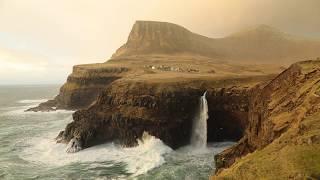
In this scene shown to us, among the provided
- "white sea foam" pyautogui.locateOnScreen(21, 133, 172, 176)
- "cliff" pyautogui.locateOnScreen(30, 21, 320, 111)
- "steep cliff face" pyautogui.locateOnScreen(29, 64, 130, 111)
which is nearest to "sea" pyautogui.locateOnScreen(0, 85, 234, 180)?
"white sea foam" pyautogui.locateOnScreen(21, 133, 172, 176)

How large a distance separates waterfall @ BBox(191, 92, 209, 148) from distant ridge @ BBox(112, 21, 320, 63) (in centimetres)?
8378

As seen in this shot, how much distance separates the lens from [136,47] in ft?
466

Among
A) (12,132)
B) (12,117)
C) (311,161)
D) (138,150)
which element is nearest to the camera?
(311,161)

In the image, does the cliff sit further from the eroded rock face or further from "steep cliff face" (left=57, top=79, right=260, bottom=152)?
the eroded rock face

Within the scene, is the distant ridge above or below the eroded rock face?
above

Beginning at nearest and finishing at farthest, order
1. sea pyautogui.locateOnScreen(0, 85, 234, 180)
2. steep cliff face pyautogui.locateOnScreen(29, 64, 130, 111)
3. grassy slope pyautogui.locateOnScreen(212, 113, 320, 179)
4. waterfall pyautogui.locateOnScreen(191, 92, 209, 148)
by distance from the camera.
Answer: grassy slope pyautogui.locateOnScreen(212, 113, 320, 179) < sea pyautogui.locateOnScreen(0, 85, 234, 180) < waterfall pyautogui.locateOnScreen(191, 92, 209, 148) < steep cliff face pyautogui.locateOnScreen(29, 64, 130, 111)

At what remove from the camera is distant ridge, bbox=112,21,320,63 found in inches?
5561

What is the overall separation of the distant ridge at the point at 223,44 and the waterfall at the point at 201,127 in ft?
275

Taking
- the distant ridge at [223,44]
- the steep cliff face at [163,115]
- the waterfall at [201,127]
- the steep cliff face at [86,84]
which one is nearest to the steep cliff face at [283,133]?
the waterfall at [201,127]

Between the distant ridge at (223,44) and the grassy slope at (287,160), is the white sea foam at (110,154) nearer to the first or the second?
the grassy slope at (287,160)

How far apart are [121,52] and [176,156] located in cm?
10273

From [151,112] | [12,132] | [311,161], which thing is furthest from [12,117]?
[311,161]

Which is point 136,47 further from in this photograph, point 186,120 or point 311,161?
point 311,161

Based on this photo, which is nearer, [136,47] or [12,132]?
[12,132]
